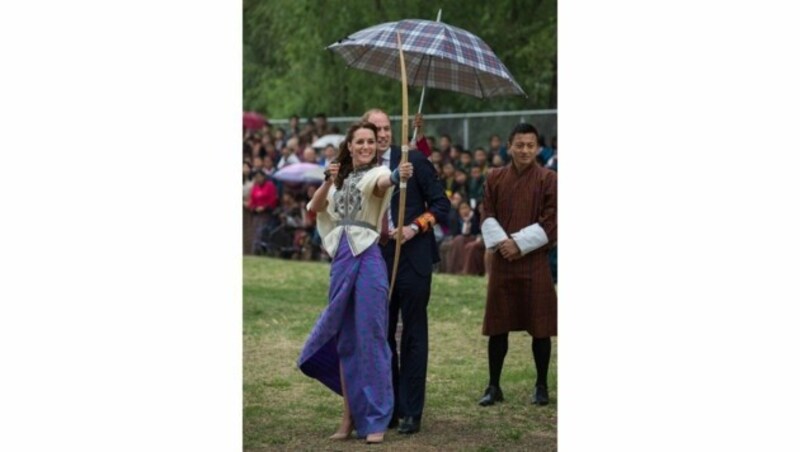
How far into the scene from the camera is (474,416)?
9.05 metres

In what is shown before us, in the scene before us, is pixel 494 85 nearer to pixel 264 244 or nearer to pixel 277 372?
pixel 277 372

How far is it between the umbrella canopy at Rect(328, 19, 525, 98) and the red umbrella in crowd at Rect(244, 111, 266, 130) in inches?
565

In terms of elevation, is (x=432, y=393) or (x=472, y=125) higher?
(x=472, y=125)

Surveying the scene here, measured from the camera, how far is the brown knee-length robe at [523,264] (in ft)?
30.8

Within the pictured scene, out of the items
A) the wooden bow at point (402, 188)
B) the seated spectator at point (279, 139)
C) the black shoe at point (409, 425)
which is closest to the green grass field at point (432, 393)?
the black shoe at point (409, 425)

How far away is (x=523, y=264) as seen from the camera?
9.45 metres

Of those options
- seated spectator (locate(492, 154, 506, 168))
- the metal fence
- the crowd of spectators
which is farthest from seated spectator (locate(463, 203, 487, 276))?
the metal fence

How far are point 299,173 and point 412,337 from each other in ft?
38.7

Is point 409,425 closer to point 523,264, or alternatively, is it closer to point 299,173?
point 523,264

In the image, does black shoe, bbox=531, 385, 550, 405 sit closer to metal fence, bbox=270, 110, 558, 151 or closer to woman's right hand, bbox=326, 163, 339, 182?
woman's right hand, bbox=326, 163, 339, 182

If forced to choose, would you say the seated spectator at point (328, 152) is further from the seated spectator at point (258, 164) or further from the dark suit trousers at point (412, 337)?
the dark suit trousers at point (412, 337)

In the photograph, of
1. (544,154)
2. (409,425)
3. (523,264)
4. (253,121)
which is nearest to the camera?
(409,425)

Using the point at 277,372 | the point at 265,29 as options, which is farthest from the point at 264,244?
the point at 277,372

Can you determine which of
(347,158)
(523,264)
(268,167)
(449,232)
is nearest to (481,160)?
(449,232)
